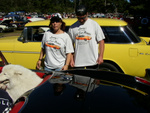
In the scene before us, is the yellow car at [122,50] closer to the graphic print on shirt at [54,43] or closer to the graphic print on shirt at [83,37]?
the graphic print on shirt at [83,37]

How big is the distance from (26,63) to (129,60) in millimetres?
2664

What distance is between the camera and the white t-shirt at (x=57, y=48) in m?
3.07

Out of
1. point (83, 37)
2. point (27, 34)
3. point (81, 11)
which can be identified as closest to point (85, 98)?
point (83, 37)

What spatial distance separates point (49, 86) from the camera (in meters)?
2.08

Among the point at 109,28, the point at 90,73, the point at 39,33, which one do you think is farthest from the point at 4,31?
the point at 90,73

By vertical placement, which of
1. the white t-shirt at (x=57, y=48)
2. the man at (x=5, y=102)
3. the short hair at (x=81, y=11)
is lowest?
the man at (x=5, y=102)

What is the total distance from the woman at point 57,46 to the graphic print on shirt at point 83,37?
0.18 meters

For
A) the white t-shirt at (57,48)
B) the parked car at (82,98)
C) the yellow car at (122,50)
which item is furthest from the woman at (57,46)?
the yellow car at (122,50)

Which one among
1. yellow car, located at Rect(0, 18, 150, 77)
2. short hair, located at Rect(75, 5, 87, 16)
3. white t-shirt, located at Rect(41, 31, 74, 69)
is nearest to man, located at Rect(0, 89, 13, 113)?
white t-shirt, located at Rect(41, 31, 74, 69)

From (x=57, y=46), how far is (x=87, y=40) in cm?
52

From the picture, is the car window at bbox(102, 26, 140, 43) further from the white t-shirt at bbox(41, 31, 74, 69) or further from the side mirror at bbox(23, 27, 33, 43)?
the side mirror at bbox(23, 27, 33, 43)

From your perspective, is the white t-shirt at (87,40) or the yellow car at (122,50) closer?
the white t-shirt at (87,40)

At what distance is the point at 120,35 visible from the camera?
4.43 metres

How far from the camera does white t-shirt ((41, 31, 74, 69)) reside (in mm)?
3066
